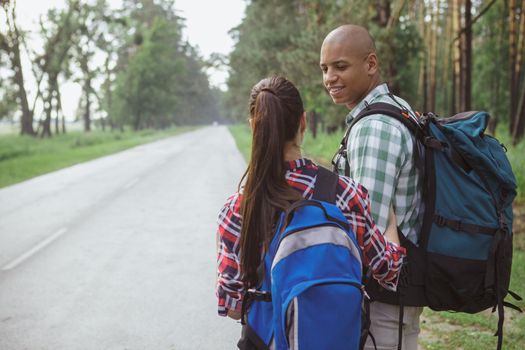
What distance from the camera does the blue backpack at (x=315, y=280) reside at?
145cm

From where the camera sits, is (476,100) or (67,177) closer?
(67,177)

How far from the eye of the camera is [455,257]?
1872mm

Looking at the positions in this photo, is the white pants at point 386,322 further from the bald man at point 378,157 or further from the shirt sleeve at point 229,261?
the shirt sleeve at point 229,261

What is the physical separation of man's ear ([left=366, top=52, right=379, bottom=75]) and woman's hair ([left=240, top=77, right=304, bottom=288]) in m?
0.63

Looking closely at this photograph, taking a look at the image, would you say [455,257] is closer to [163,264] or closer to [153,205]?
[163,264]

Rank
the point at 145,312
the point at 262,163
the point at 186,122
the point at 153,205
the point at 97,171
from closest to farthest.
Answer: the point at 262,163
the point at 145,312
the point at 153,205
the point at 97,171
the point at 186,122

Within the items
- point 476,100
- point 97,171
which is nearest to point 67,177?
point 97,171

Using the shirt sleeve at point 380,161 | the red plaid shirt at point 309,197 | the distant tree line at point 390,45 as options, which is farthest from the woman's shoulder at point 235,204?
the distant tree line at point 390,45

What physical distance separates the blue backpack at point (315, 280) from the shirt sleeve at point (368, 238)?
0.10 metres

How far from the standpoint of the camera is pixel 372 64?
217 centimetres

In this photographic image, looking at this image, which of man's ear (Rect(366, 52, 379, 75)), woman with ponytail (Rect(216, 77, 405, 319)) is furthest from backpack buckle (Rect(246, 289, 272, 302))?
man's ear (Rect(366, 52, 379, 75))

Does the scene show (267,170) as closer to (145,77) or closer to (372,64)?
(372,64)

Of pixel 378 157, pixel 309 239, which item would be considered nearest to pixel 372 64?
pixel 378 157

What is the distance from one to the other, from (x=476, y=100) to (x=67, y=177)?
97.9 feet
